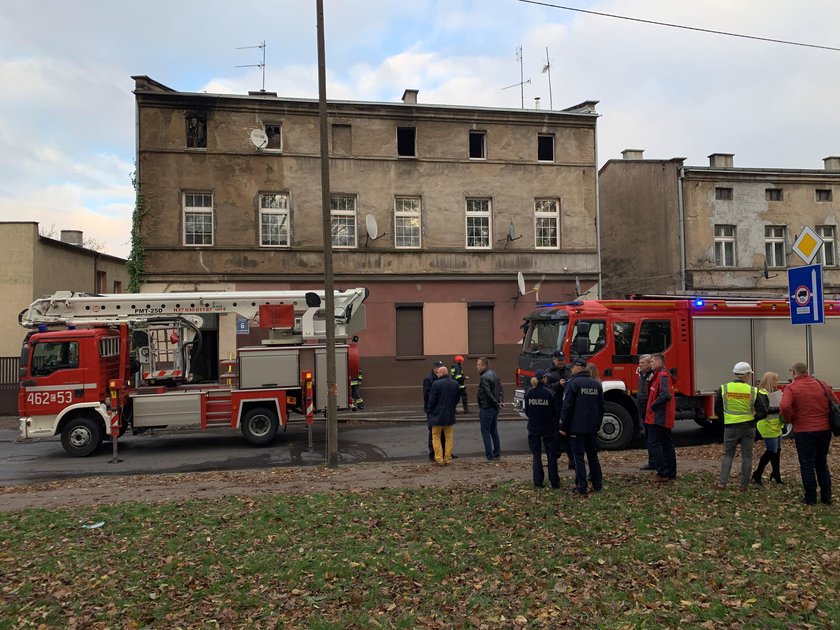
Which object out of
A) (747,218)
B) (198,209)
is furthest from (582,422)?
(747,218)

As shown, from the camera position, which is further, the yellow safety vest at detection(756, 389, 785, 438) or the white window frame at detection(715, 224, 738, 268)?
the white window frame at detection(715, 224, 738, 268)

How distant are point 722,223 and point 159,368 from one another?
2296 centimetres

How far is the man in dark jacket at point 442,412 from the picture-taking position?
10.5 m

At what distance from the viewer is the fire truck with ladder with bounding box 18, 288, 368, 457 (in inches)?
510

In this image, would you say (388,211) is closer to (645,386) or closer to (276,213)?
(276,213)

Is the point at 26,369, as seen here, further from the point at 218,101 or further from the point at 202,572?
the point at 218,101

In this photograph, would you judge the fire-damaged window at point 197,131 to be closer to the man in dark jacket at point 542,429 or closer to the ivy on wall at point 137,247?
the ivy on wall at point 137,247

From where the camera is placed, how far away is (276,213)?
22312 millimetres

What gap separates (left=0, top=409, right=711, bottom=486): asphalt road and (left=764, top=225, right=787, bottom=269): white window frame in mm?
14331

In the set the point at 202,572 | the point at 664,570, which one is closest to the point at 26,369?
the point at 202,572

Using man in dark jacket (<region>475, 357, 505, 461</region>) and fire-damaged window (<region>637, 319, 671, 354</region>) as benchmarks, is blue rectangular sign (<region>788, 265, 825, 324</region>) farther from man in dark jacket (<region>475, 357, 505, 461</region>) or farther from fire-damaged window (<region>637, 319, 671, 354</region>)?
man in dark jacket (<region>475, 357, 505, 461</region>)

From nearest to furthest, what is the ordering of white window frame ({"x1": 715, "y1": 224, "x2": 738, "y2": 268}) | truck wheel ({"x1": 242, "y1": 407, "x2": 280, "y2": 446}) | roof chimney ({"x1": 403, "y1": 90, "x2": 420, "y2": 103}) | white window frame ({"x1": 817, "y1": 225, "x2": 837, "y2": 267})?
truck wheel ({"x1": 242, "y1": 407, "x2": 280, "y2": 446}) < roof chimney ({"x1": 403, "y1": 90, "x2": 420, "y2": 103}) < white window frame ({"x1": 715, "y1": 224, "x2": 738, "y2": 268}) < white window frame ({"x1": 817, "y1": 225, "x2": 837, "y2": 267})

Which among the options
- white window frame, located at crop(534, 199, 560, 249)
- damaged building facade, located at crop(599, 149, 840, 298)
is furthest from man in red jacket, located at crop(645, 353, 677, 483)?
damaged building facade, located at crop(599, 149, 840, 298)

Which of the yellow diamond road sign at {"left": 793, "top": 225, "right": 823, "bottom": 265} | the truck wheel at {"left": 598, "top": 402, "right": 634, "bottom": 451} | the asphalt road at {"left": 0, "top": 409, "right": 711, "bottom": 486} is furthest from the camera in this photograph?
the truck wheel at {"left": 598, "top": 402, "right": 634, "bottom": 451}
